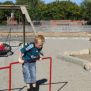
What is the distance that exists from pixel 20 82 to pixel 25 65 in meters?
3.25

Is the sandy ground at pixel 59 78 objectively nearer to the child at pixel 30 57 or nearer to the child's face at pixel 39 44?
the child at pixel 30 57

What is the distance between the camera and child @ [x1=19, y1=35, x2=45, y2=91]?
10.4m

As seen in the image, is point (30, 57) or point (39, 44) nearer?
point (39, 44)

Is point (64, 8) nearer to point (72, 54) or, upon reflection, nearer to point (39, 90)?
point (72, 54)

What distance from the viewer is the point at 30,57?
10664 mm

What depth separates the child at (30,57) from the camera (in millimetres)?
10435

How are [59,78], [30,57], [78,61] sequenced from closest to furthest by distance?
[30,57]
[59,78]
[78,61]

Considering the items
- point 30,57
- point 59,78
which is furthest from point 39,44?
point 59,78

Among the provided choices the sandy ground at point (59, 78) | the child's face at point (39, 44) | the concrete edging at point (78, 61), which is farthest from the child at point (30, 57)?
the concrete edging at point (78, 61)

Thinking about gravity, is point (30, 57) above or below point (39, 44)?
below

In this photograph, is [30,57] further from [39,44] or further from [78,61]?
[78,61]

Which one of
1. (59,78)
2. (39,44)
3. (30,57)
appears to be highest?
(39,44)

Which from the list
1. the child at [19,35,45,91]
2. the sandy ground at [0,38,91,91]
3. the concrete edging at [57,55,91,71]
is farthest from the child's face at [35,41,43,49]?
the concrete edging at [57,55,91,71]

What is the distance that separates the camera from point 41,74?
15.9 meters
